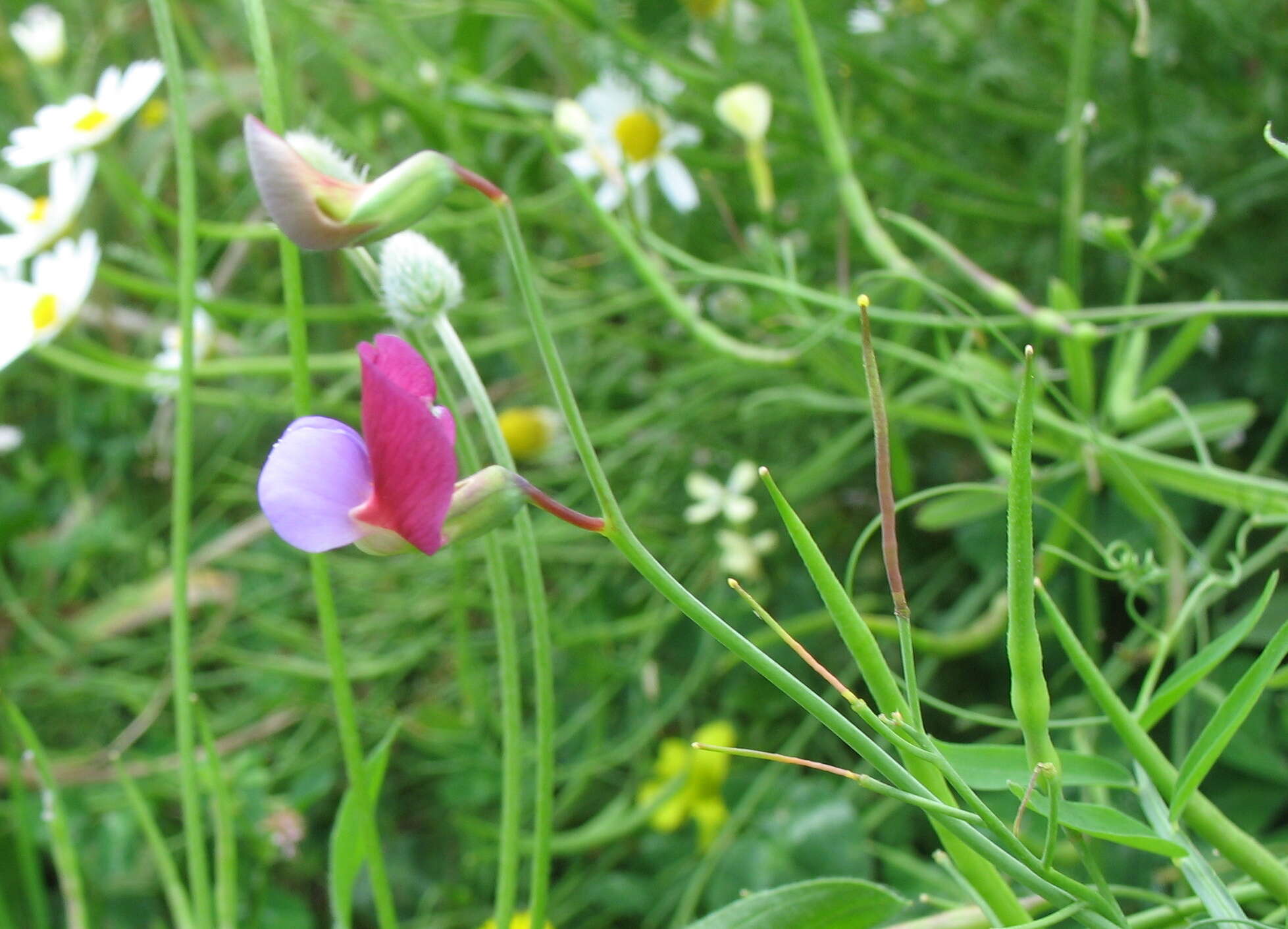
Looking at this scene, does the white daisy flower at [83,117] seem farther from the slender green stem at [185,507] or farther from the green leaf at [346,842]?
the green leaf at [346,842]

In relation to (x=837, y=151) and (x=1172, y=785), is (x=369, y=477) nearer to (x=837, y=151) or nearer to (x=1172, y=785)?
(x=1172, y=785)

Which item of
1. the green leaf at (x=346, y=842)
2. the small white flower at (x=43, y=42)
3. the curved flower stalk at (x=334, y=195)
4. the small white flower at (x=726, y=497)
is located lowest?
the small white flower at (x=726, y=497)

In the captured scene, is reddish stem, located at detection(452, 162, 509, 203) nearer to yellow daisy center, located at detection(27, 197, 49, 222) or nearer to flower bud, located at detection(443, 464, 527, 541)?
flower bud, located at detection(443, 464, 527, 541)

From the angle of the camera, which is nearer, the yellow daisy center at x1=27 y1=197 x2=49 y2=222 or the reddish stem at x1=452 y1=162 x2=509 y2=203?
the reddish stem at x1=452 y1=162 x2=509 y2=203

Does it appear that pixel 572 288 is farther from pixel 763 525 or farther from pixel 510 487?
pixel 510 487

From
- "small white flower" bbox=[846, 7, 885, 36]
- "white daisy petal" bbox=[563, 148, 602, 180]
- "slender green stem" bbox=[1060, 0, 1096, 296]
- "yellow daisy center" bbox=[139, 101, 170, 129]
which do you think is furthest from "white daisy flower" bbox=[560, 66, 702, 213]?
"yellow daisy center" bbox=[139, 101, 170, 129]

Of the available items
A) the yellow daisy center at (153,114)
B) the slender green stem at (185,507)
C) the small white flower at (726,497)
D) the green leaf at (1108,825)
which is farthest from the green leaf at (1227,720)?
the yellow daisy center at (153,114)

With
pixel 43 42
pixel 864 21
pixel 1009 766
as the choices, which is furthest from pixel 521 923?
pixel 43 42
